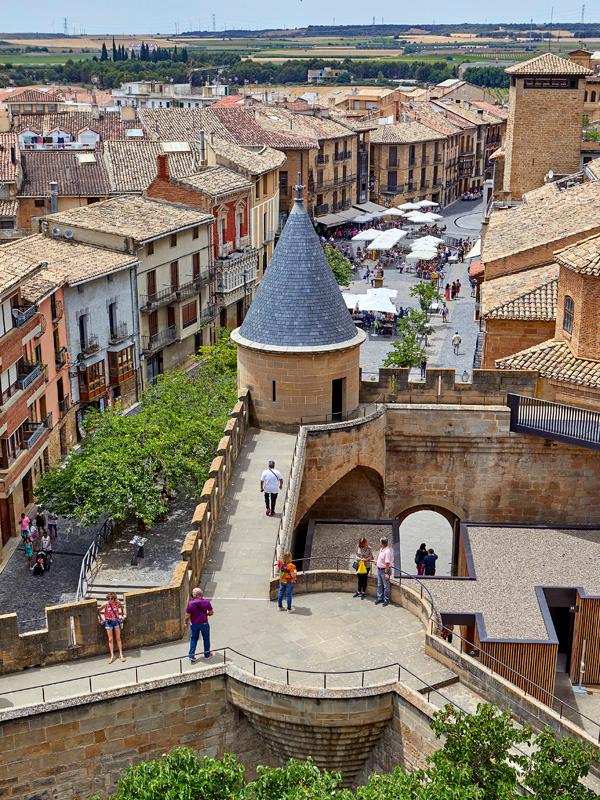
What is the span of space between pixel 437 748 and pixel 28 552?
2233 centimetres

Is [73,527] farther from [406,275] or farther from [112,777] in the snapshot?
[406,275]

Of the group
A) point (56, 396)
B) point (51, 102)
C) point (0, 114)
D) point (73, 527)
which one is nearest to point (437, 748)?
point (73, 527)

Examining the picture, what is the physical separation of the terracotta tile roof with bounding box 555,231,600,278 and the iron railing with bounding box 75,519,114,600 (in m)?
17.5

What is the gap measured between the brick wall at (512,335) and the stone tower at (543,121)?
32147 millimetres

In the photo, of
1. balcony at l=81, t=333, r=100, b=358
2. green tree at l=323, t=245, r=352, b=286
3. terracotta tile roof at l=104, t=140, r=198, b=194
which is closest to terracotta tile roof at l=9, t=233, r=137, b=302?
balcony at l=81, t=333, r=100, b=358

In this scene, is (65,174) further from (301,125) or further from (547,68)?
(301,125)

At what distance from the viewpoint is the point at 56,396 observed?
4572 centimetres

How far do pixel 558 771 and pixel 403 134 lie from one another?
10652cm

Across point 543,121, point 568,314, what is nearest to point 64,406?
point 568,314

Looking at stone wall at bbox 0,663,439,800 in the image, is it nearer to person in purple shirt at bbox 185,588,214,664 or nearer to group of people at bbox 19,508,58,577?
person in purple shirt at bbox 185,588,214,664

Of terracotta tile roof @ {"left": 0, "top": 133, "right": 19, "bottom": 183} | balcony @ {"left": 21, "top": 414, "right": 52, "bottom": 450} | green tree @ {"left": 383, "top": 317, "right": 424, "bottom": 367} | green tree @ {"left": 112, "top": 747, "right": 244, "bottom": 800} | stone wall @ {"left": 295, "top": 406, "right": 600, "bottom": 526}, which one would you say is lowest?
green tree @ {"left": 383, "top": 317, "right": 424, "bottom": 367}

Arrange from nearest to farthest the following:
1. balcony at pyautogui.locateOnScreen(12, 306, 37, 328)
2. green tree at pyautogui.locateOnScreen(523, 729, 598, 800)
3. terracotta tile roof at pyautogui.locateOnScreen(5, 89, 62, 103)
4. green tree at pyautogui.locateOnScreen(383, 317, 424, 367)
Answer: green tree at pyautogui.locateOnScreen(523, 729, 598, 800) < balcony at pyautogui.locateOnScreen(12, 306, 37, 328) < green tree at pyautogui.locateOnScreen(383, 317, 424, 367) < terracotta tile roof at pyautogui.locateOnScreen(5, 89, 62, 103)

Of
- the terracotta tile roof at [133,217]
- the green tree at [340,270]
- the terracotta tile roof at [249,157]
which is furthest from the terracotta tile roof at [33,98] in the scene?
the terracotta tile roof at [133,217]

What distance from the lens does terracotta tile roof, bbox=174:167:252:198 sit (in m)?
63.8
